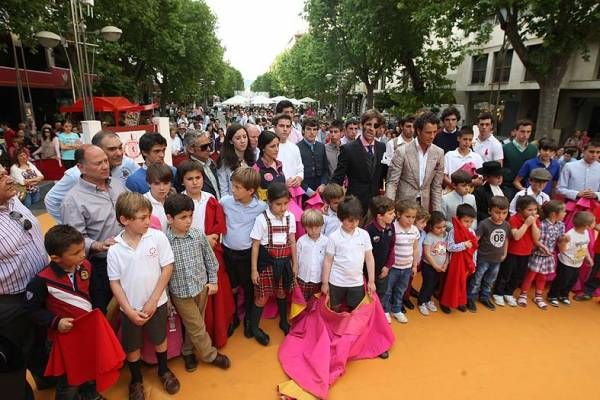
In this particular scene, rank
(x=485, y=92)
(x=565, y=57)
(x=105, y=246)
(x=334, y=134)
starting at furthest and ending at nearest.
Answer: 1. (x=485, y=92)
2. (x=565, y=57)
3. (x=334, y=134)
4. (x=105, y=246)

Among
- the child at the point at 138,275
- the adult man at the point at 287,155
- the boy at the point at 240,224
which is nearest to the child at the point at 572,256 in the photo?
the adult man at the point at 287,155

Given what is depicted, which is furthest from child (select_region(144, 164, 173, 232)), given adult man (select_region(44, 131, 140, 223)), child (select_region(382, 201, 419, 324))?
child (select_region(382, 201, 419, 324))

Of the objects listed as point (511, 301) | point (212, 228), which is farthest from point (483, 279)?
point (212, 228)

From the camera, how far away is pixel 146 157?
317 cm

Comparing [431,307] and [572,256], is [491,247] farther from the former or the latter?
[572,256]

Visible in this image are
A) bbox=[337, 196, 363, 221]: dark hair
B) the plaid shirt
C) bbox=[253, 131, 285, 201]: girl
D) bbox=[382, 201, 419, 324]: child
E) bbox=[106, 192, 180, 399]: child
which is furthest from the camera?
bbox=[253, 131, 285, 201]: girl

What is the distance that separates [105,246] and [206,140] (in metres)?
Result: 1.52

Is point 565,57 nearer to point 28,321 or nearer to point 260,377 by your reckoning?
point 260,377

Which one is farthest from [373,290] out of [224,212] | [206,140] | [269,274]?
[206,140]

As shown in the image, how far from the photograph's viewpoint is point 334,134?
546 cm

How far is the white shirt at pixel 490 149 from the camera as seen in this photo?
4734 mm

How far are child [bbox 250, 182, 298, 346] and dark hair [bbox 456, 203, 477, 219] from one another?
1.87 m

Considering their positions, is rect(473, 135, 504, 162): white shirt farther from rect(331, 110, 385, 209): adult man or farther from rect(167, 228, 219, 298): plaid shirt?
rect(167, 228, 219, 298): plaid shirt

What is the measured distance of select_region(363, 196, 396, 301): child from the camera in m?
3.26
